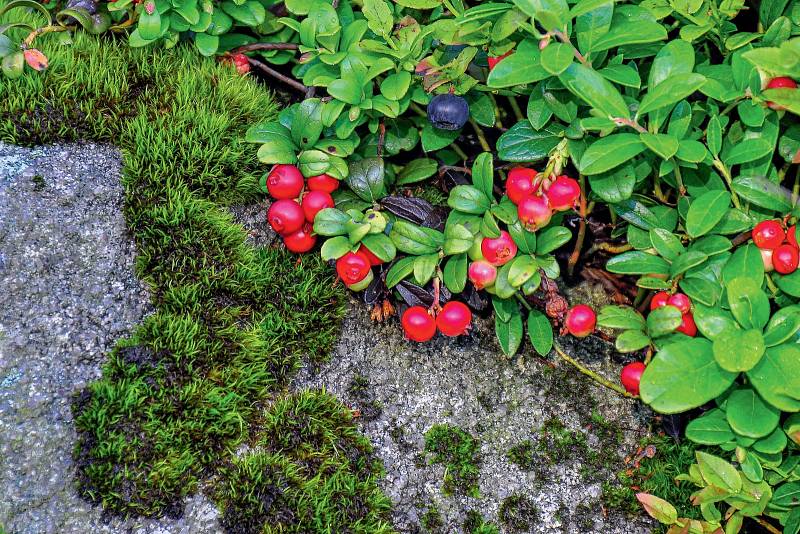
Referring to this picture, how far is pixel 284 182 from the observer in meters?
3.14

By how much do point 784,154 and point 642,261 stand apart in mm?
784

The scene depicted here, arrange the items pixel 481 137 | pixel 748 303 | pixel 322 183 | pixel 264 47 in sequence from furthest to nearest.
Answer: pixel 264 47, pixel 481 137, pixel 322 183, pixel 748 303

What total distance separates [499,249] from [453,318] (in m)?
0.36

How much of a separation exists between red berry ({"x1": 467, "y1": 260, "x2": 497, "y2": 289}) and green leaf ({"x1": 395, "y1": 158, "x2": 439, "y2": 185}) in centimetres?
61

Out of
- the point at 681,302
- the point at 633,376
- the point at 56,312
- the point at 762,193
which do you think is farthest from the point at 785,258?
the point at 56,312


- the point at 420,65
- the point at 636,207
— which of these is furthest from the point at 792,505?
the point at 420,65

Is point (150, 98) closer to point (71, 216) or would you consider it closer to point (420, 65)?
point (71, 216)

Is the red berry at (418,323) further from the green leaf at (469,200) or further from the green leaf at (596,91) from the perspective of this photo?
the green leaf at (596,91)

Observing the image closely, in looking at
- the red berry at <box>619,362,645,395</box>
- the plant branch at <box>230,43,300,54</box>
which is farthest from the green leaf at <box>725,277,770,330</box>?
the plant branch at <box>230,43,300,54</box>

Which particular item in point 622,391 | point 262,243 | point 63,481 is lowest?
point 622,391

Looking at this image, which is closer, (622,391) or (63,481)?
(63,481)

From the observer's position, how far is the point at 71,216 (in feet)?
10.3

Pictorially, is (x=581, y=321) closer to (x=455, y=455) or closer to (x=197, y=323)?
(x=455, y=455)

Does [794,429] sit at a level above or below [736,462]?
above
